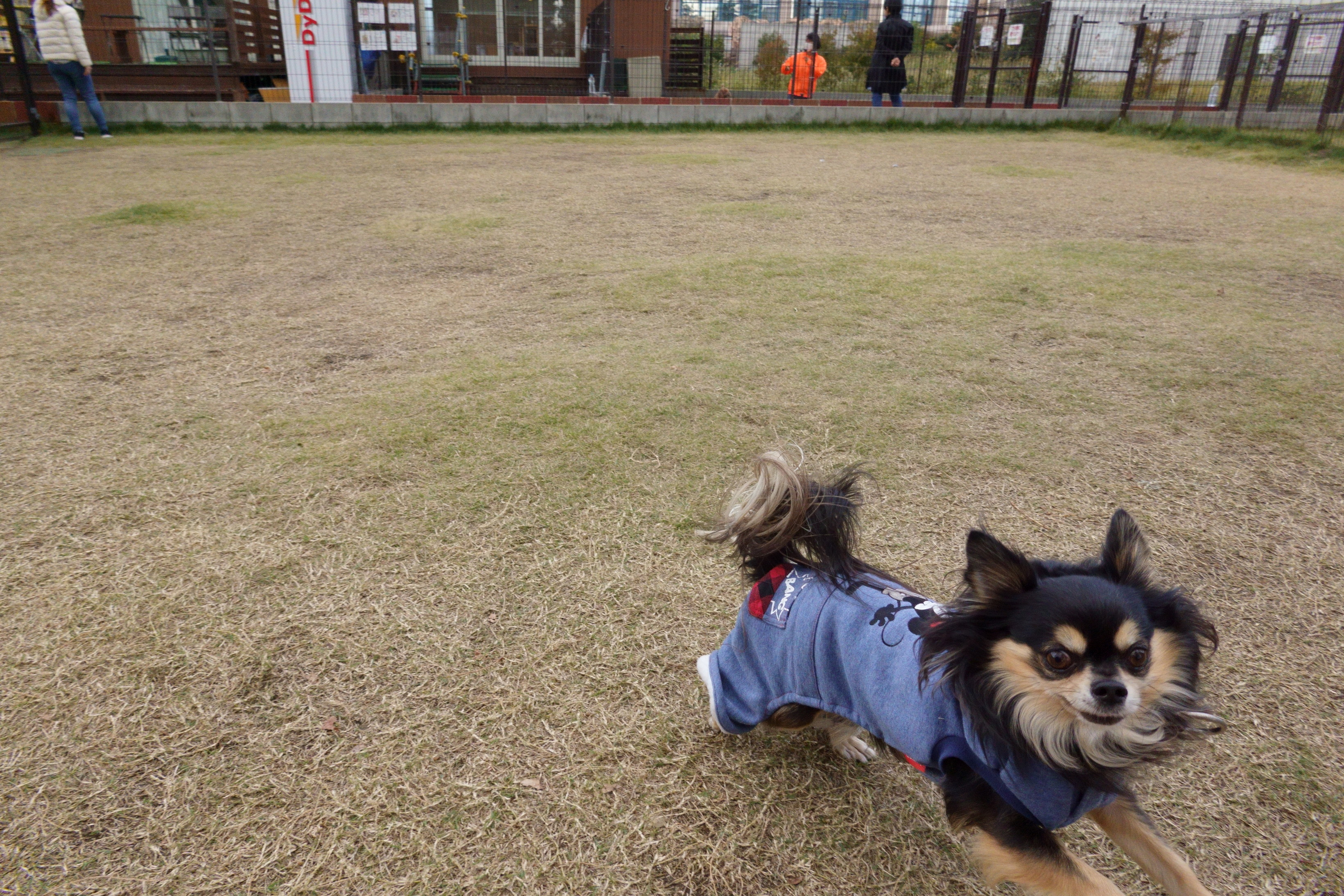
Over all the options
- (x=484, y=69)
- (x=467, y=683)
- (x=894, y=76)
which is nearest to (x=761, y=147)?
(x=894, y=76)

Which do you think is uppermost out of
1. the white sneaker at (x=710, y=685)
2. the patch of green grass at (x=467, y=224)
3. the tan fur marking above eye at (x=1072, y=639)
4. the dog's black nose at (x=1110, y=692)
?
the tan fur marking above eye at (x=1072, y=639)

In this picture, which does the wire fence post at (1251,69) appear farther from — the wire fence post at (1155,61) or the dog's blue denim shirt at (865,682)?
the dog's blue denim shirt at (865,682)

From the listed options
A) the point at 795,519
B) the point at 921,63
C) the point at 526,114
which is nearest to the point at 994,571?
the point at 795,519

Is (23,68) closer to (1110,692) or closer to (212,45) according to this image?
(212,45)

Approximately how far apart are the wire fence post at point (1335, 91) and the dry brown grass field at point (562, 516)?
643cm

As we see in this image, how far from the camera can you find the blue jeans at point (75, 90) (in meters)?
10.2

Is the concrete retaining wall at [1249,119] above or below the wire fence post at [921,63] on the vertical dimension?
Answer: below

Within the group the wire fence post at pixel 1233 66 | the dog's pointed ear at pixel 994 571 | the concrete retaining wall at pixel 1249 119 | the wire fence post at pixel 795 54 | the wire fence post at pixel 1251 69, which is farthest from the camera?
the wire fence post at pixel 795 54

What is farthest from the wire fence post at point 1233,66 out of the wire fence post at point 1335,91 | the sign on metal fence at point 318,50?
the sign on metal fence at point 318,50

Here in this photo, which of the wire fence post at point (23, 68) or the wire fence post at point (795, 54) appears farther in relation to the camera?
the wire fence post at point (795, 54)

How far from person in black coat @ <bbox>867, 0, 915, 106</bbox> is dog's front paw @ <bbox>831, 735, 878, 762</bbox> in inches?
537

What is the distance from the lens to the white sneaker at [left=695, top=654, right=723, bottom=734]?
1835 mm

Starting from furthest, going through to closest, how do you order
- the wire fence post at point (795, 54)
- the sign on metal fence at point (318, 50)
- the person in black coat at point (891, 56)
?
the wire fence post at point (795, 54)
the person in black coat at point (891, 56)
the sign on metal fence at point (318, 50)

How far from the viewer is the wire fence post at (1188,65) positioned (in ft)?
42.1
